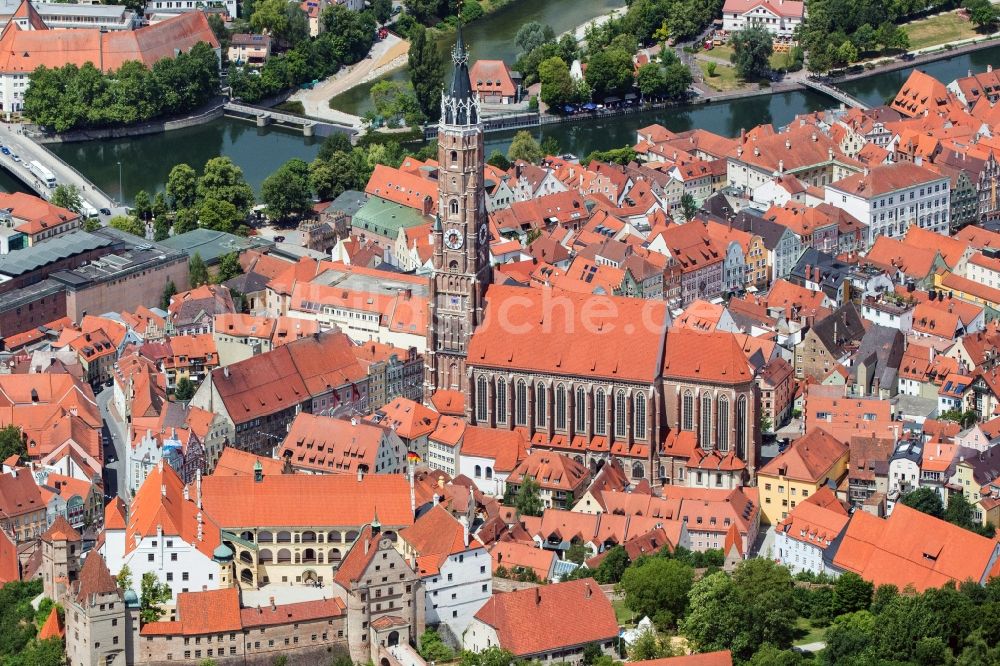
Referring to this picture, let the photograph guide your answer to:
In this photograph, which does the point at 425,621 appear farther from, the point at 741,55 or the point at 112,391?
the point at 741,55

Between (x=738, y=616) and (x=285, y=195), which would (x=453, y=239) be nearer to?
(x=738, y=616)

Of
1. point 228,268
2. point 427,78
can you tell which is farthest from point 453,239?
point 427,78

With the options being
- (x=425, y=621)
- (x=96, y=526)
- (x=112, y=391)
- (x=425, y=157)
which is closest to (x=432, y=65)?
(x=425, y=157)

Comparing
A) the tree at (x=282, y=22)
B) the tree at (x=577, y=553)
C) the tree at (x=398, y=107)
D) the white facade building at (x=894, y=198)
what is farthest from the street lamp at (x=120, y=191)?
the tree at (x=577, y=553)

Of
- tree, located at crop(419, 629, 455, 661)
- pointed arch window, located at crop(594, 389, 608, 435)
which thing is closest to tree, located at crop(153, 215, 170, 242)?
pointed arch window, located at crop(594, 389, 608, 435)

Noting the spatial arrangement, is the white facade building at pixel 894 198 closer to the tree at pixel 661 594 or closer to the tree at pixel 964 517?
the tree at pixel 964 517

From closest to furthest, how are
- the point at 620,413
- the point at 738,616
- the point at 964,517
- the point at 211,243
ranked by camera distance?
1. the point at 738,616
2. the point at 964,517
3. the point at 620,413
4. the point at 211,243
